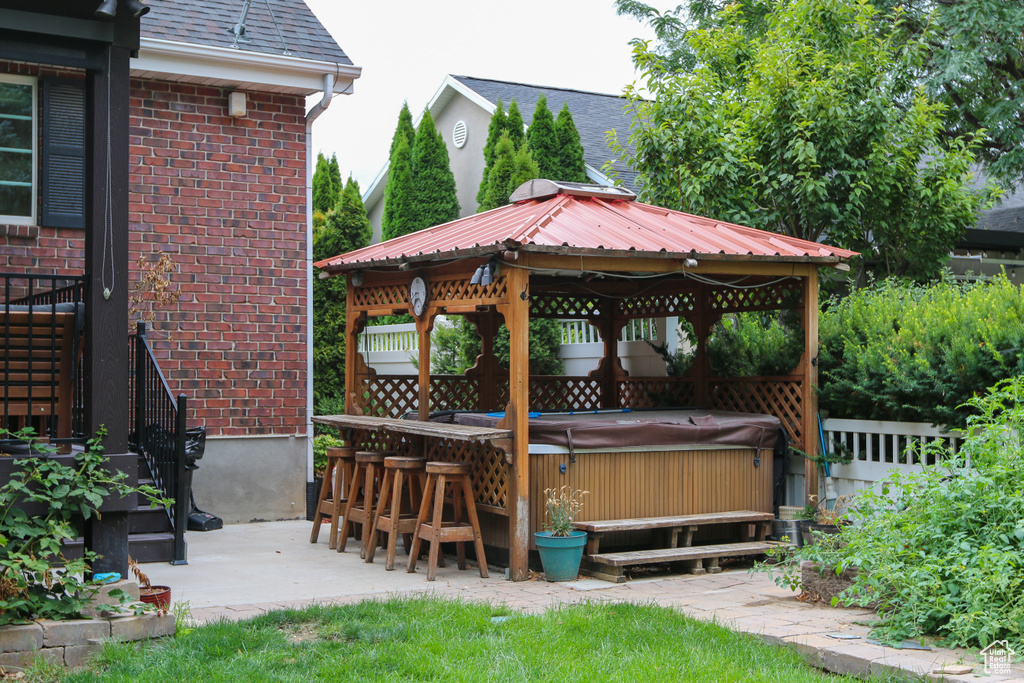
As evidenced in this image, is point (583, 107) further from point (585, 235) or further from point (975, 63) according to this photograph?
point (585, 235)

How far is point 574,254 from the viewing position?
749 cm

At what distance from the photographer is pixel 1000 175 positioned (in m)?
14.8

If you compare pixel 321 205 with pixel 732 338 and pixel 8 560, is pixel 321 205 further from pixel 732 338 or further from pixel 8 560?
pixel 8 560

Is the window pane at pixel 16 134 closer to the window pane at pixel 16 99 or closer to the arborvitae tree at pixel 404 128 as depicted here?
the window pane at pixel 16 99

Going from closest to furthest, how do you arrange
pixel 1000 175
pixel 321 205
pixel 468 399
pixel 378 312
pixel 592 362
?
pixel 378 312, pixel 468 399, pixel 592 362, pixel 1000 175, pixel 321 205

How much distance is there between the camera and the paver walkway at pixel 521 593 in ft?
16.2

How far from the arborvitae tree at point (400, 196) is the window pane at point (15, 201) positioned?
10159mm

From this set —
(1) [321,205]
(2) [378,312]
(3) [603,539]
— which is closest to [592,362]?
(2) [378,312]

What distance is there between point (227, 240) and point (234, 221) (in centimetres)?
21

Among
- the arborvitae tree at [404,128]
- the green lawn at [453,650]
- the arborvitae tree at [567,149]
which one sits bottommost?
the green lawn at [453,650]

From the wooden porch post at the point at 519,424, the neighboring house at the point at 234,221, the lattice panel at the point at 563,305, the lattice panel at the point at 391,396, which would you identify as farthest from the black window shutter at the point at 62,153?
the lattice panel at the point at 563,305

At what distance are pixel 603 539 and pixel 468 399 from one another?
10.5 ft

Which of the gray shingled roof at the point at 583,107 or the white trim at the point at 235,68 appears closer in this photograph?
the white trim at the point at 235,68

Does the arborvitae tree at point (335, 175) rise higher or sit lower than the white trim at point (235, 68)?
higher
